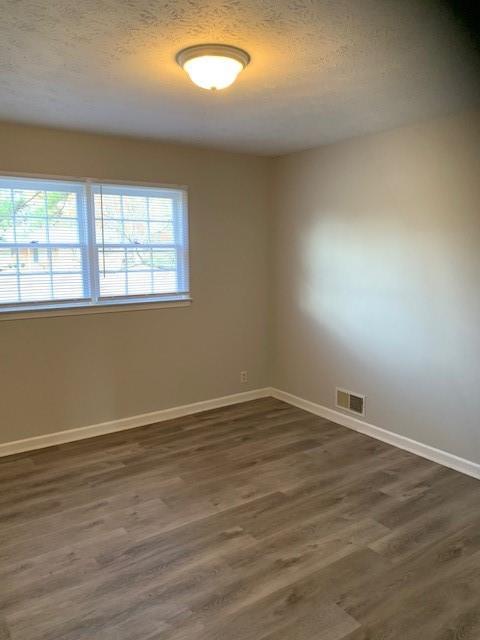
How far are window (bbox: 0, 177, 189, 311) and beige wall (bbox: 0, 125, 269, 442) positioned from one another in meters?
0.12

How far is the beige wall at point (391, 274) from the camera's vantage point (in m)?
3.25

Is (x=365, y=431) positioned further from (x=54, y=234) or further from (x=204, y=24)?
(x=204, y=24)

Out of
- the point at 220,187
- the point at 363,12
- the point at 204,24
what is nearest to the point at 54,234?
the point at 220,187

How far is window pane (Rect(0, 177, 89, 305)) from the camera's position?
351cm

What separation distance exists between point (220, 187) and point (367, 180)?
1367 millimetres

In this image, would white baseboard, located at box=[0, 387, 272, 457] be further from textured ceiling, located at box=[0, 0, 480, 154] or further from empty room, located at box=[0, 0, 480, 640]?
textured ceiling, located at box=[0, 0, 480, 154]

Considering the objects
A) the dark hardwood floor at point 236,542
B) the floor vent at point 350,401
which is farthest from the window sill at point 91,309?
the floor vent at point 350,401

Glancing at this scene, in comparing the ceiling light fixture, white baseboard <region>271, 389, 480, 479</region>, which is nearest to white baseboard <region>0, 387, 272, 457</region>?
white baseboard <region>271, 389, 480, 479</region>

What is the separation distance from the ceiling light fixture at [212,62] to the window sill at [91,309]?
7.16 feet

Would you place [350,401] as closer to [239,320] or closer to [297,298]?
[297,298]

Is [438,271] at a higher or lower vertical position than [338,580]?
higher

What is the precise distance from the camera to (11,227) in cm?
351

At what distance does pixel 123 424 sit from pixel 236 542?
1.90m

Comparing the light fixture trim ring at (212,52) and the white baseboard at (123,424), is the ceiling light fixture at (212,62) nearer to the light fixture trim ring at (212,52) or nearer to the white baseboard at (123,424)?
the light fixture trim ring at (212,52)
